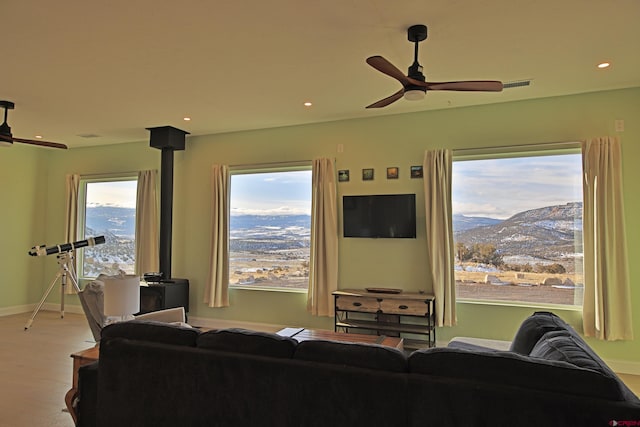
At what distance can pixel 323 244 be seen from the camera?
5.53m

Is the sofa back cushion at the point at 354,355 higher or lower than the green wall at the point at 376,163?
lower

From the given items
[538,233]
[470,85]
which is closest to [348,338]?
[470,85]

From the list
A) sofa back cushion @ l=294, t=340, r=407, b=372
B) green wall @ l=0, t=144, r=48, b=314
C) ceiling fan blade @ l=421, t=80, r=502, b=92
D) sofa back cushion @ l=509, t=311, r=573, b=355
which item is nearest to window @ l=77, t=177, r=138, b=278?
green wall @ l=0, t=144, r=48, b=314

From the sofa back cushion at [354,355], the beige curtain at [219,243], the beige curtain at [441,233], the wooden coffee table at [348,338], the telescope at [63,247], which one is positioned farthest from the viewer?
the telescope at [63,247]

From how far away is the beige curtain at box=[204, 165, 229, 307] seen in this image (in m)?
6.11

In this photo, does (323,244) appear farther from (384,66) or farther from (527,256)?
(384,66)

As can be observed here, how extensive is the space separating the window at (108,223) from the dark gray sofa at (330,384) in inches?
204

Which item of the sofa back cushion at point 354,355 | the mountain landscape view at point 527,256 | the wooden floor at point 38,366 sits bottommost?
the wooden floor at point 38,366

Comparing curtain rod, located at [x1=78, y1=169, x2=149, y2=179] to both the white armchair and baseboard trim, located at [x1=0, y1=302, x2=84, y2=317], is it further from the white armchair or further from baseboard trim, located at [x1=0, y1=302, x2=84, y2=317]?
the white armchair

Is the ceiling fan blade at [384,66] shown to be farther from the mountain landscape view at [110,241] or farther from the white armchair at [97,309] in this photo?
the mountain landscape view at [110,241]

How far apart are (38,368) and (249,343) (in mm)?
3512

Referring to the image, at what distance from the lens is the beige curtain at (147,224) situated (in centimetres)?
664

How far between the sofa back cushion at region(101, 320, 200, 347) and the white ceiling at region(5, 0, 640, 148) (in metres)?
2.01

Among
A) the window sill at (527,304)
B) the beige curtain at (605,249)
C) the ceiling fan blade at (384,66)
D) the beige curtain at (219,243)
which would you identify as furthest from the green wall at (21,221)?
the beige curtain at (605,249)
